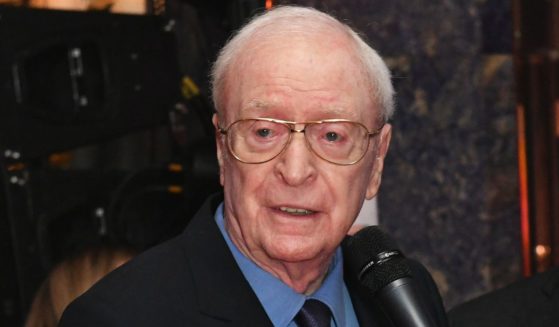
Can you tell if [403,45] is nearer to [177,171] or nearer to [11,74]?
[177,171]

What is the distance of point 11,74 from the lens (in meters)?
2.47

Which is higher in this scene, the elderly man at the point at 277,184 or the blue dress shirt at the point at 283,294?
the elderly man at the point at 277,184

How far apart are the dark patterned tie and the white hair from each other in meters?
0.46

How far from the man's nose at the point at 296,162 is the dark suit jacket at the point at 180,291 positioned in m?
0.24

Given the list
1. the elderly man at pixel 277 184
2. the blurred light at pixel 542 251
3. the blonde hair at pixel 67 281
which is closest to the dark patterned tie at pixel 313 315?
the elderly man at pixel 277 184

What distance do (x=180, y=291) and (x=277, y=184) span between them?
30 centimetres

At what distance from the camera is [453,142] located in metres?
4.12

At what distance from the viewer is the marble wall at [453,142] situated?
13.2 ft

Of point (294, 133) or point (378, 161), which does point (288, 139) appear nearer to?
point (294, 133)

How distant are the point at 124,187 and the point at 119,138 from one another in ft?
0.46

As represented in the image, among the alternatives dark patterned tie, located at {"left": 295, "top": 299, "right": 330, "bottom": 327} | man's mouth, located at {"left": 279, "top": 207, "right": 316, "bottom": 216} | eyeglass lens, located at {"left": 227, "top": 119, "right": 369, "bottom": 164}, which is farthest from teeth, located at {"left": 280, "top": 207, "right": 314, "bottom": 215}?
dark patterned tie, located at {"left": 295, "top": 299, "right": 330, "bottom": 327}

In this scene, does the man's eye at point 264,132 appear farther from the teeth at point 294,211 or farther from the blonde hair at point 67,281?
the blonde hair at point 67,281

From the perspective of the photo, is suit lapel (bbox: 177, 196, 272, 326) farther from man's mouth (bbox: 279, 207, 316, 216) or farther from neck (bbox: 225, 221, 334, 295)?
man's mouth (bbox: 279, 207, 316, 216)

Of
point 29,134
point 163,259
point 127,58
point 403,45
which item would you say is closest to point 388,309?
A: point 163,259
